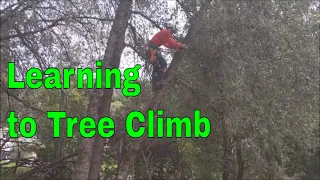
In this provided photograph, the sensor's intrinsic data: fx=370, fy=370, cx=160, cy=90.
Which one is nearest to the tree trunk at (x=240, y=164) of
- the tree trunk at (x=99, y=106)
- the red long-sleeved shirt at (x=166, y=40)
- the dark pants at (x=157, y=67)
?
the dark pants at (x=157, y=67)

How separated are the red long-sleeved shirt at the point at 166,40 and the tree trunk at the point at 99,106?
2.41 ft

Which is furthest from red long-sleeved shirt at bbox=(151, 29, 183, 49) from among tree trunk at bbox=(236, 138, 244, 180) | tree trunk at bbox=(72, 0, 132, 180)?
tree trunk at bbox=(236, 138, 244, 180)

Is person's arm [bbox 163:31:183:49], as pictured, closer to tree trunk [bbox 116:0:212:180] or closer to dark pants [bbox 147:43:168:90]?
tree trunk [bbox 116:0:212:180]

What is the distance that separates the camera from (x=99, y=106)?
6.75m

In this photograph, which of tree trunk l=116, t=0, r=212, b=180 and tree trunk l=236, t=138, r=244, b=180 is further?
tree trunk l=236, t=138, r=244, b=180

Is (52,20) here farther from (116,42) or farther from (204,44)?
(204,44)

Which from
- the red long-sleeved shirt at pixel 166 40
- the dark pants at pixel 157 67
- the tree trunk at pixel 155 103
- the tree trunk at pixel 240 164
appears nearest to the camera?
the tree trunk at pixel 155 103

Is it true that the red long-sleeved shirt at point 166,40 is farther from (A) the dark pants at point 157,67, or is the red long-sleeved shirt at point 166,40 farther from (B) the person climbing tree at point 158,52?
(A) the dark pants at point 157,67

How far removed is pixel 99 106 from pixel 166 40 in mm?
1707

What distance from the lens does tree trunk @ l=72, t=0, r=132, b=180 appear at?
6.43 metres

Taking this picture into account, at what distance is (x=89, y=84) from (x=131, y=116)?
3.72 feet

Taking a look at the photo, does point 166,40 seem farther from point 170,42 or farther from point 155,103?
point 155,103

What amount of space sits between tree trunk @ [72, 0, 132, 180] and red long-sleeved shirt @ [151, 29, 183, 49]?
28.9 inches

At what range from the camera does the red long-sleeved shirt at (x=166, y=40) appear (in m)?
6.34
